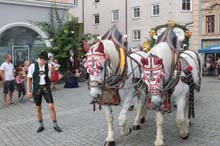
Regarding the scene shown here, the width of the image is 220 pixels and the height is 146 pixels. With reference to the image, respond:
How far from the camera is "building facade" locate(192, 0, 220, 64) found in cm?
2905

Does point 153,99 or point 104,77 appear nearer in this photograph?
point 153,99

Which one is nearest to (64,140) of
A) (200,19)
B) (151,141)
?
(151,141)

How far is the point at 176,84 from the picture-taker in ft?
20.7

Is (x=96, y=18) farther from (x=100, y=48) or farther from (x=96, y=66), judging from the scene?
(x=96, y=66)

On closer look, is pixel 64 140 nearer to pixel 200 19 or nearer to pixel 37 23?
pixel 37 23

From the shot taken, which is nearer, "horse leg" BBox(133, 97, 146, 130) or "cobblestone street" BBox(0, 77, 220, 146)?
"cobblestone street" BBox(0, 77, 220, 146)

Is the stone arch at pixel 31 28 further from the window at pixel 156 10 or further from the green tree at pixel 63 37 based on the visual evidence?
the window at pixel 156 10

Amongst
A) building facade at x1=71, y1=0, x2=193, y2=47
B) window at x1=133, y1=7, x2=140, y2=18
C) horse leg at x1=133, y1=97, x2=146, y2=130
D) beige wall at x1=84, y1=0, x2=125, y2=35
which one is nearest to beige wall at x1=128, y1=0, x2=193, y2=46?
building facade at x1=71, y1=0, x2=193, y2=47

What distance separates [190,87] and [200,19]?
990 inches

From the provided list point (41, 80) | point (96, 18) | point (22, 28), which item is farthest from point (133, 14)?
point (41, 80)

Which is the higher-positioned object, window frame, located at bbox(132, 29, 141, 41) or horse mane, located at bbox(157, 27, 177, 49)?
window frame, located at bbox(132, 29, 141, 41)

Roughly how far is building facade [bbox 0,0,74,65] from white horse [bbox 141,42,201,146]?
49.5 feet

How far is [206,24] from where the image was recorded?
3020 centimetres

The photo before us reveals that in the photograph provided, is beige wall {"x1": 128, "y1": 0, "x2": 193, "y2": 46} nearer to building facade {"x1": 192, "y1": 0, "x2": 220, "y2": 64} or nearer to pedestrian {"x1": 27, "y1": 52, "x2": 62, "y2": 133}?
building facade {"x1": 192, "y1": 0, "x2": 220, "y2": 64}
